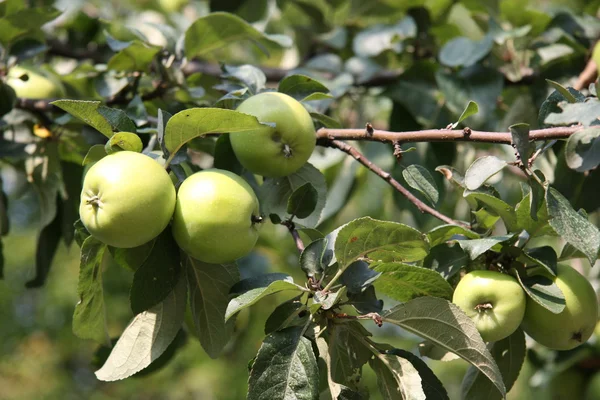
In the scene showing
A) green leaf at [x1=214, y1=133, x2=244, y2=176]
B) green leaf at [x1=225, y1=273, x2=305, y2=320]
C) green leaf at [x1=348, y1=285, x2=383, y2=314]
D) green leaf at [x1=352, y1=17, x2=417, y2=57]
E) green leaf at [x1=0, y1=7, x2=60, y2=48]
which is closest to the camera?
green leaf at [x1=225, y1=273, x2=305, y2=320]

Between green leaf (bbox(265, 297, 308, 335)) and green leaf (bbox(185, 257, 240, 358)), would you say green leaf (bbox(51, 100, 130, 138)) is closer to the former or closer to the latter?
green leaf (bbox(185, 257, 240, 358))

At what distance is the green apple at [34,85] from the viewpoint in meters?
1.44

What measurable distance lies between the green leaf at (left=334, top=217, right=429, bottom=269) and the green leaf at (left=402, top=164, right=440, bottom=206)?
95 millimetres

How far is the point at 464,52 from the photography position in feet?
4.97

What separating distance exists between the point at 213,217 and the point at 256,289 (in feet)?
0.35

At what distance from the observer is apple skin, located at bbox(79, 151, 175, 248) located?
0.82m

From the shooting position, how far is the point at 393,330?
2.53 metres

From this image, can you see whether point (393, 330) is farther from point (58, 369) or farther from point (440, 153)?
point (58, 369)

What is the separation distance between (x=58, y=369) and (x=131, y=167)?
346 cm

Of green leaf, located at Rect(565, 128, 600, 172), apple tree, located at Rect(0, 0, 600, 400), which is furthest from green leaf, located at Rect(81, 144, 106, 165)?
green leaf, located at Rect(565, 128, 600, 172)

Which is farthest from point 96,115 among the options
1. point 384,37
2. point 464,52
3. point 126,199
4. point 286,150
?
point 384,37

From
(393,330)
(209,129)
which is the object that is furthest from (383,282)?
(393,330)

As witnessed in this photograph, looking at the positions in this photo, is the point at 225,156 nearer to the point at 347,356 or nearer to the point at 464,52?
the point at 347,356

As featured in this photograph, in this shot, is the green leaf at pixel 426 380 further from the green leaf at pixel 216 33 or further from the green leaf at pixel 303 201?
the green leaf at pixel 216 33
